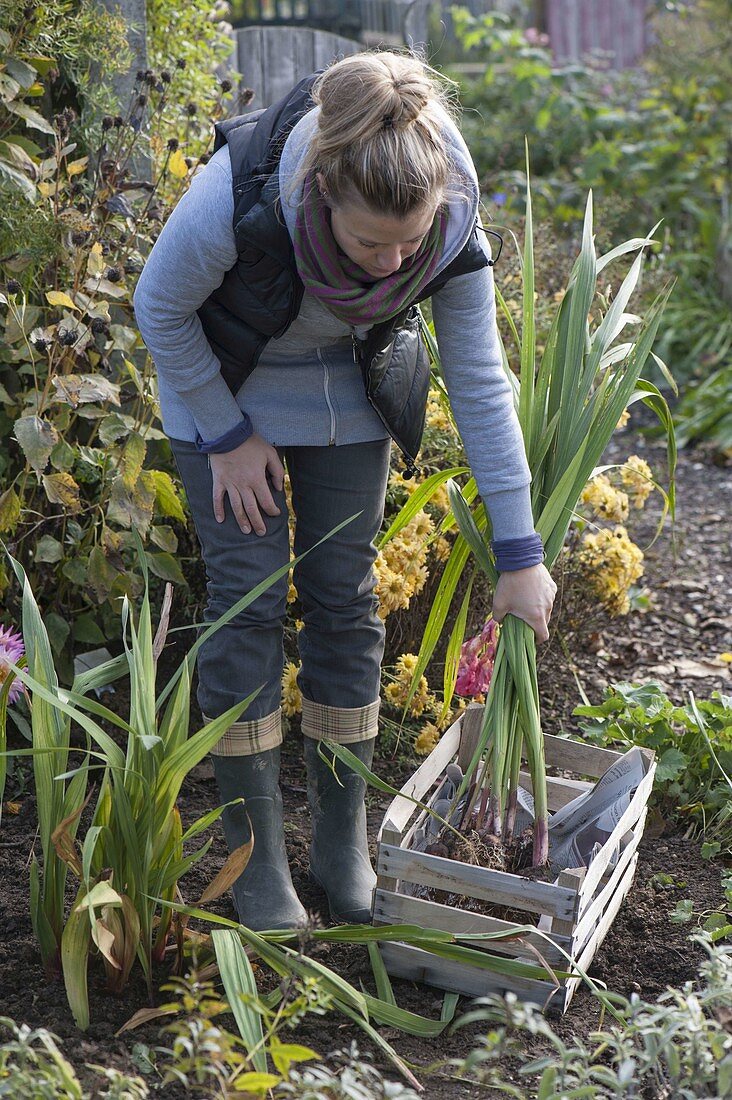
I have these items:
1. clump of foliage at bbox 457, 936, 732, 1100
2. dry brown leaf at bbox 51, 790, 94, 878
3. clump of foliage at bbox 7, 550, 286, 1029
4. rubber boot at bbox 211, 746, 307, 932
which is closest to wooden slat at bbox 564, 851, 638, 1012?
clump of foliage at bbox 457, 936, 732, 1100

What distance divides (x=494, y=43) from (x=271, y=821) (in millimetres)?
6393

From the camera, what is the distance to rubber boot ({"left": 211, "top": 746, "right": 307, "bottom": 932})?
6.36ft

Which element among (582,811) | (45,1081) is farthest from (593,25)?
(45,1081)

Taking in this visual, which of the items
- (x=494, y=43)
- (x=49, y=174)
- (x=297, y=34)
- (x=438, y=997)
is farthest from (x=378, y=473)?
(x=494, y=43)

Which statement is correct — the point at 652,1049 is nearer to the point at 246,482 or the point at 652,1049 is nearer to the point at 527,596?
the point at 527,596

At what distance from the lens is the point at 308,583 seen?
79.0 inches

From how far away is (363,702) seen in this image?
2074 mm

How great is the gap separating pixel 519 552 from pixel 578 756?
21.8 inches

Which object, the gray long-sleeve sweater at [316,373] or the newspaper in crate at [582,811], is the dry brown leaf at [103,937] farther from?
the gray long-sleeve sweater at [316,373]

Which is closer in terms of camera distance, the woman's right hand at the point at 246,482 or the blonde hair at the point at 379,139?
the blonde hair at the point at 379,139

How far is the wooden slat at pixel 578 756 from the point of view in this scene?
2176 mm

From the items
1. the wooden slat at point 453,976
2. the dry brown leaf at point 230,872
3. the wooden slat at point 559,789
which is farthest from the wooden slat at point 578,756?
the dry brown leaf at point 230,872

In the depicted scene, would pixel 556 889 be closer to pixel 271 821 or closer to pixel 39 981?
pixel 271 821

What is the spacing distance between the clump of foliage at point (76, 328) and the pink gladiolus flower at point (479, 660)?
2.33ft
